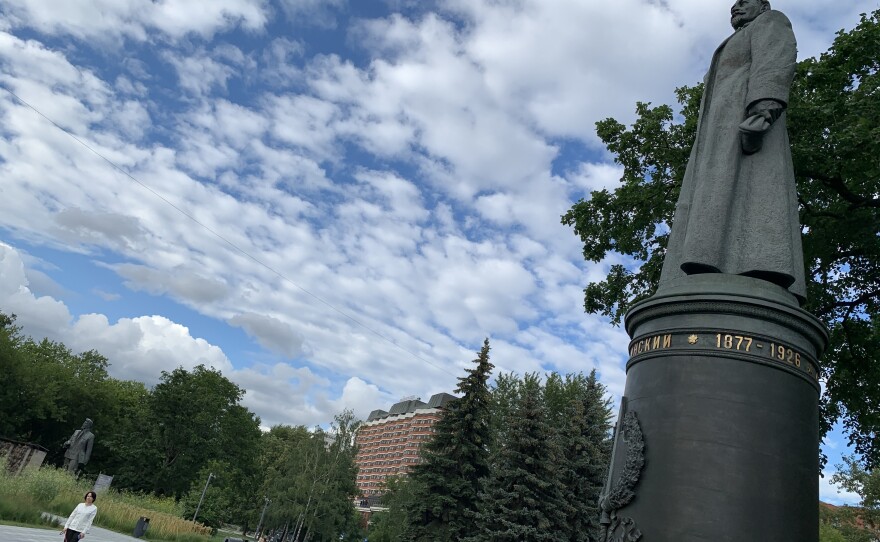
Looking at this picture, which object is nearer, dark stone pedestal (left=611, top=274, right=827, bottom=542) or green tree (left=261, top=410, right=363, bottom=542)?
dark stone pedestal (left=611, top=274, right=827, bottom=542)

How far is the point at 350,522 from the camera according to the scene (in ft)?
197

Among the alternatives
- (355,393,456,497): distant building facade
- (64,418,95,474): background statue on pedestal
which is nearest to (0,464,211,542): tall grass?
(64,418,95,474): background statue on pedestal

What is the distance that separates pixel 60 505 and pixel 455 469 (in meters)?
16.7

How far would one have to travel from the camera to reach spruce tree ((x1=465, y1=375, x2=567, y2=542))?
27422 mm

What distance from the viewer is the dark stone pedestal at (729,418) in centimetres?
479

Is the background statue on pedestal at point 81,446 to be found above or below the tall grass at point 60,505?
above

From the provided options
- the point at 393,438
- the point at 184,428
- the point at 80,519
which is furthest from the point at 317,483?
the point at 393,438

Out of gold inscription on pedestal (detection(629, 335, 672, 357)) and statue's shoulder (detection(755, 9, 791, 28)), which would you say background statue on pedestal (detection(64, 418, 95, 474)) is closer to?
gold inscription on pedestal (detection(629, 335, 672, 357))

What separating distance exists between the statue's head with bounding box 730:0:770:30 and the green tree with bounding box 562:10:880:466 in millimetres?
5320

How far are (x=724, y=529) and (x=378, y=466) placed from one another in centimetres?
15208

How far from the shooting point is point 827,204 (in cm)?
1420

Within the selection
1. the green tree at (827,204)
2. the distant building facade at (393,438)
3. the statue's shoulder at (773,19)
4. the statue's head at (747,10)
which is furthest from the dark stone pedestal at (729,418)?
the distant building facade at (393,438)

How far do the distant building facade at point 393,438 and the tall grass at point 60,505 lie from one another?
353ft

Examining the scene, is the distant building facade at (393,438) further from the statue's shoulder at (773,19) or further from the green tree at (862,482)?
the statue's shoulder at (773,19)
